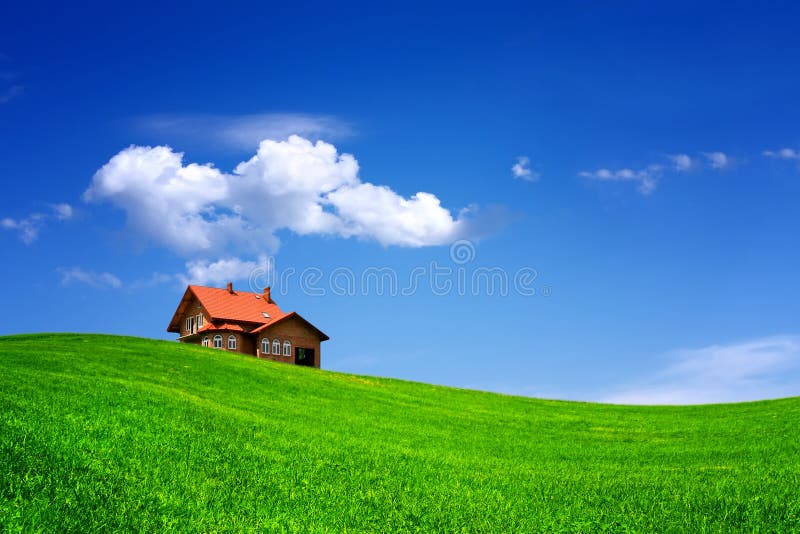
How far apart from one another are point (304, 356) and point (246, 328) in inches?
286

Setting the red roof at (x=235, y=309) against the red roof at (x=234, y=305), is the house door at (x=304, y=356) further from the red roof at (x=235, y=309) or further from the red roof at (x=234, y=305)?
the red roof at (x=234, y=305)

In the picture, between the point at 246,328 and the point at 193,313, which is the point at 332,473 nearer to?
the point at 246,328

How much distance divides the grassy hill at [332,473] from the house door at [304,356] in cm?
4599

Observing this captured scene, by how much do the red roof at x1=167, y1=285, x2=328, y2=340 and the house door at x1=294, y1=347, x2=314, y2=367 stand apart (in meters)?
2.36

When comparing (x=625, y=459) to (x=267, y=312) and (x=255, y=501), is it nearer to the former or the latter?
(x=255, y=501)

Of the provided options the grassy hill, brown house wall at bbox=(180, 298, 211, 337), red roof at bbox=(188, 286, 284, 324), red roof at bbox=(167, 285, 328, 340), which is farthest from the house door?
the grassy hill

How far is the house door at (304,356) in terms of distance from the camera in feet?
240

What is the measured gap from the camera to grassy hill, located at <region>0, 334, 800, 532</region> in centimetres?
918

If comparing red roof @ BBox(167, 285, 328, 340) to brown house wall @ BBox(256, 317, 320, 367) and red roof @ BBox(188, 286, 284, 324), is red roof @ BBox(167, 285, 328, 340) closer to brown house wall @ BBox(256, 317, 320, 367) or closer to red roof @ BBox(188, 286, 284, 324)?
red roof @ BBox(188, 286, 284, 324)

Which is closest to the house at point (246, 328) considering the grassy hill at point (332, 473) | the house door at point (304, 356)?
the house door at point (304, 356)

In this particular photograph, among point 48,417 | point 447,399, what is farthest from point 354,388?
point 48,417

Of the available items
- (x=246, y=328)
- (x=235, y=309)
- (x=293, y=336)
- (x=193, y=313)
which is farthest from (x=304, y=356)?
(x=193, y=313)

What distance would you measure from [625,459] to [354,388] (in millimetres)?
21499

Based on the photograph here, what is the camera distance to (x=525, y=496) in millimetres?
12227
